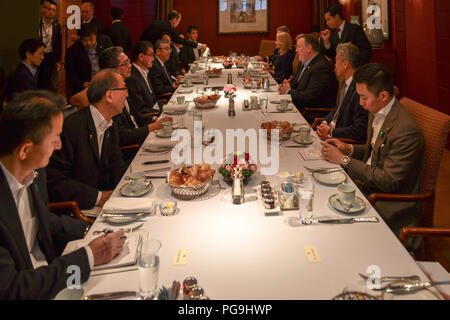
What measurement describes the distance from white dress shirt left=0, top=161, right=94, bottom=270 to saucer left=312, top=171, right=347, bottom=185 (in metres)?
1.36

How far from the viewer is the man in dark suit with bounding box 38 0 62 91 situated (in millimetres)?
6598

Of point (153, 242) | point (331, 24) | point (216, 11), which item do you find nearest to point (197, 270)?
point (153, 242)

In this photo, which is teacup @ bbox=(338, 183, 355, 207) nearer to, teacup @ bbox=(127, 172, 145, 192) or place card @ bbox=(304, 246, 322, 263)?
place card @ bbox=(304, 246, 322, 263)

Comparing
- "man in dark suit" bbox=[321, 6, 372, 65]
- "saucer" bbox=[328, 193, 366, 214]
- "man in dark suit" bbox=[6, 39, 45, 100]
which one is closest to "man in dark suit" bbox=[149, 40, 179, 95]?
"man in dark suit" bbox=[6, 39, 45, 100]

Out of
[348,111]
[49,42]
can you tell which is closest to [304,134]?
[348,111]

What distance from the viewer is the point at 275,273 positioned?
4.61ft

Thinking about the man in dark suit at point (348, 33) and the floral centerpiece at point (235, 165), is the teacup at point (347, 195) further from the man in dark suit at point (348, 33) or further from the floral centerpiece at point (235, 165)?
the man in dark suit at point (348, 33)

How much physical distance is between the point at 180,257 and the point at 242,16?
9.99 meters

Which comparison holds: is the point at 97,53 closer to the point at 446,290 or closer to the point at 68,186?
the point at 68,186

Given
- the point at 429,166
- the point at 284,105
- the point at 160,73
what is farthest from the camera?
the point at 160,73

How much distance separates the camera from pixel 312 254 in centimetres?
151

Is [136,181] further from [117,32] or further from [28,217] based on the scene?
[117,32]
